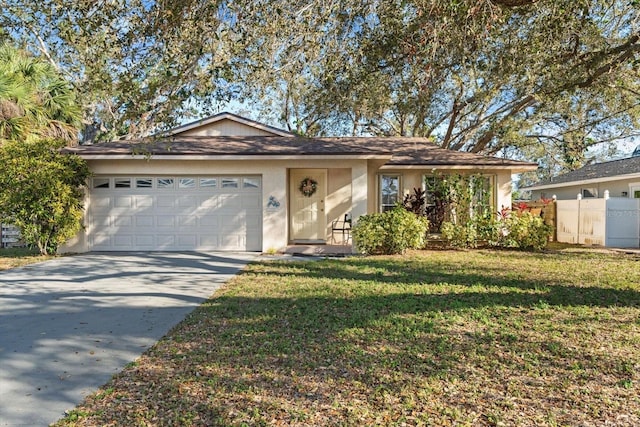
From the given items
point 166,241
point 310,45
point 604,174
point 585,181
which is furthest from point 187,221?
point 585,181

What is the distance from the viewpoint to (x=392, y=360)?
14.5 ft

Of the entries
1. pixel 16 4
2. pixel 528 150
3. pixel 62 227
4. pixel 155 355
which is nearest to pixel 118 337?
pixel 155 355

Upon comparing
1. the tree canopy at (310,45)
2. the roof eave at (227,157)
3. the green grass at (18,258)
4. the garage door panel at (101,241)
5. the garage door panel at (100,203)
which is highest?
the tree canopy at (310,45)

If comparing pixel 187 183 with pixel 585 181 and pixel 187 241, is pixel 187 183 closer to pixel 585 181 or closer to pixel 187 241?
pixel 187 241

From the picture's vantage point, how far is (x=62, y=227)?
40.6ft

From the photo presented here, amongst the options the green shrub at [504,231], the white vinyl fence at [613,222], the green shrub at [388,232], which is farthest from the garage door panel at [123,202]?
the white vinyl fence at [613,222]

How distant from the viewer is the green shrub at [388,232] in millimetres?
12320

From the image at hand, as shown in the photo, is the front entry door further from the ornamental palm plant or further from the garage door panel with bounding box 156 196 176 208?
the ornamental palm plant

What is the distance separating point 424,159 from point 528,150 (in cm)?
1641

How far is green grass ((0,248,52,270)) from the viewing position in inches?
439

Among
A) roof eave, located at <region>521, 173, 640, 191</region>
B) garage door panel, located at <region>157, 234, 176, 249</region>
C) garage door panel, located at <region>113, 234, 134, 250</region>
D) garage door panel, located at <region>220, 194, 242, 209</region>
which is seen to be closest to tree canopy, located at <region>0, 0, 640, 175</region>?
garage door panel, located at <region>220, 194, 242, 209</region>

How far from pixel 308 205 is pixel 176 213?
4252 millimetres

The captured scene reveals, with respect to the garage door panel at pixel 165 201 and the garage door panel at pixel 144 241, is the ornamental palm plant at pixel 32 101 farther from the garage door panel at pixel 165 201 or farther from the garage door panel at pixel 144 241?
the garage door panel at pixel 144 241

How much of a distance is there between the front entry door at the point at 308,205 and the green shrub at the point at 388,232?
2861 millimetres
